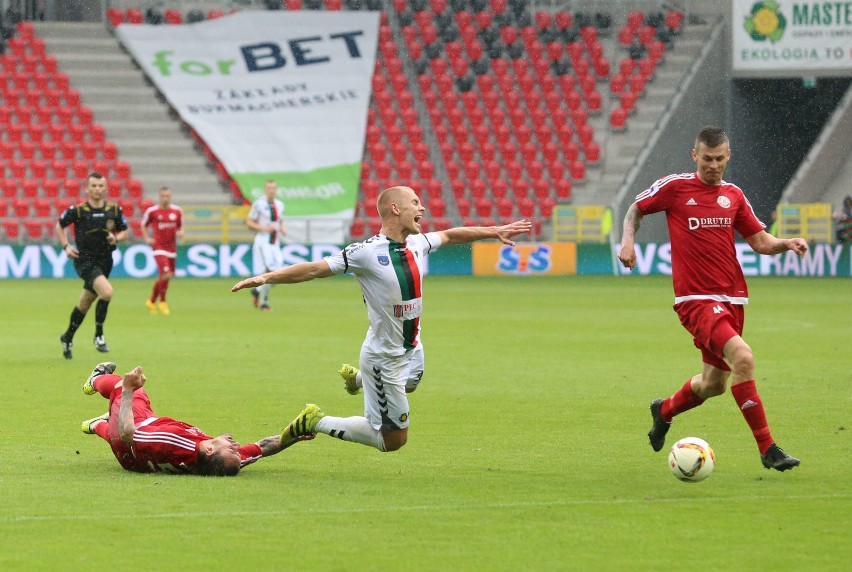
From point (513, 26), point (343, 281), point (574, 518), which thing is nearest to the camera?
point (574, 518)

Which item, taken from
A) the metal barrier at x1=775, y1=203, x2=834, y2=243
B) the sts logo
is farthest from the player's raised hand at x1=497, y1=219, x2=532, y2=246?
the metal barrier at x1=775, y1=203, x2=834, y2=243

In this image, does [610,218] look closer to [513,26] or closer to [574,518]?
[513,26]

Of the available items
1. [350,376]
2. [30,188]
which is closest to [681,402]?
[350,376]

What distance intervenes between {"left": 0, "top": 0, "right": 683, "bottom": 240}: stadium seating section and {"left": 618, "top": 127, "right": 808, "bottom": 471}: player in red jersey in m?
26.3

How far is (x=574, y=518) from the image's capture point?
6.82 metres

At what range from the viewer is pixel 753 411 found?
801 centimetres

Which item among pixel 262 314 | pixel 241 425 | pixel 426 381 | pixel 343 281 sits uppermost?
pixel 241 425

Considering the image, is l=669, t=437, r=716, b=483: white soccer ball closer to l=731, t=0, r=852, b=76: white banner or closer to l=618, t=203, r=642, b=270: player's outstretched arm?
l=618, t=203, r=642, b=270: player's outstretched arm

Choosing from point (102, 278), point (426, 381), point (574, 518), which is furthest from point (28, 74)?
point (574, 518)

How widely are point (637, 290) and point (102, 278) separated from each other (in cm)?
1518

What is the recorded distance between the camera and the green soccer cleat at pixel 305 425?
8078 millimetres

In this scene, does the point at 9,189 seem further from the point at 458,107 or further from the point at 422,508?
the point at 422,508

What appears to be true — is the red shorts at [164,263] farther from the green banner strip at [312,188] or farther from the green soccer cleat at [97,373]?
the green soccer cleat at [97,373]

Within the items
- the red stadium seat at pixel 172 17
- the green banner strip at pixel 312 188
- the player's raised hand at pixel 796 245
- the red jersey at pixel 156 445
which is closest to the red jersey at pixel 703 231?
the player's raised hand at pixel 796 245
